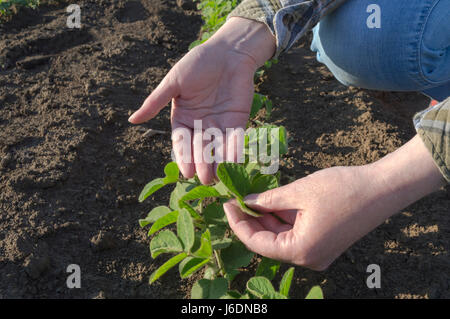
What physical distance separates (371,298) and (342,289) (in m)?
0.10

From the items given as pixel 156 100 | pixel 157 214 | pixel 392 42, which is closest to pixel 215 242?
pixel 157 214

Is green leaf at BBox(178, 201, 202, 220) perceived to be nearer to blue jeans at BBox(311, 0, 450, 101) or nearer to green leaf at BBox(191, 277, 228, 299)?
green leaf at BBox(191, 277, 228, 299)

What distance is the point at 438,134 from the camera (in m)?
1.30

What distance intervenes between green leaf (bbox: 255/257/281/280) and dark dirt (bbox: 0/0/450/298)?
0.71ft

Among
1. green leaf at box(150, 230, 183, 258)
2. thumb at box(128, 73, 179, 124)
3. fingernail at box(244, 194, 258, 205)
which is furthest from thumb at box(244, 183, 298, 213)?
thumb at box(128, 73, 179, 124)

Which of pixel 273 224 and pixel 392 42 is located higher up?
pixel 392 42

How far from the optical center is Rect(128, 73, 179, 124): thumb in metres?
1.75

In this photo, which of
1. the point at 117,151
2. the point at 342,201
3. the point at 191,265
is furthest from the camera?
the point at 117,151

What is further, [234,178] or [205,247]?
[234,178]

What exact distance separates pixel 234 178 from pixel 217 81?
563 mm

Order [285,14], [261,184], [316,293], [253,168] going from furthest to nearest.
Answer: [285,14]
[253,168]
[261,184]
[316,293]

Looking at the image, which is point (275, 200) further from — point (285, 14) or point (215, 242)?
point (285, 14)

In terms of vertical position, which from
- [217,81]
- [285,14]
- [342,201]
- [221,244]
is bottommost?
[221,244]

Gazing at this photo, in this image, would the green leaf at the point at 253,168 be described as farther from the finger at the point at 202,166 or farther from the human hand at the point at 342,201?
the human hand at the point at 342,201
